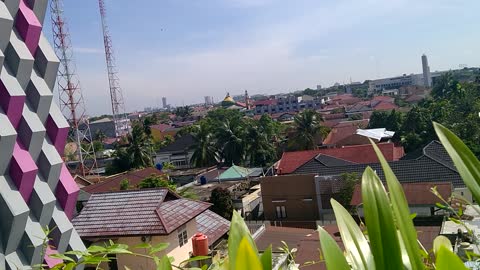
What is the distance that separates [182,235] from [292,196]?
620 centimetres

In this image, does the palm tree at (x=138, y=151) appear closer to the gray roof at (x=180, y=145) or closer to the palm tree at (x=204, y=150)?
the palm tree at (x=204, y=150)

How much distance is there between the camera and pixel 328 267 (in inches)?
17.8

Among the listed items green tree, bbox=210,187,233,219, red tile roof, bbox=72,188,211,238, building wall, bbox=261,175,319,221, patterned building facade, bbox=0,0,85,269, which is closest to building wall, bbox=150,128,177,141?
green tree, bbox=210,187,233,219

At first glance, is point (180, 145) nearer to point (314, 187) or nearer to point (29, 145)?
point (314, 187)

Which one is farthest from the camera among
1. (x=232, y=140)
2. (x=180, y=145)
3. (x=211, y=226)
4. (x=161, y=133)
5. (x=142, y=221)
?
(x=161, y=133)

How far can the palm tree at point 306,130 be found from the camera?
69.7 feet

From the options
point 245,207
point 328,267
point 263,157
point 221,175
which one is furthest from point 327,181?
point 328,267

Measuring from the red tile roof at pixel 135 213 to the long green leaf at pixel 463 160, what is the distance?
253 inches

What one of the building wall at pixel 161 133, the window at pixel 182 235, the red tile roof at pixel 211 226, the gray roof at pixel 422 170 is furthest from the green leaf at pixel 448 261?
the building wall at pixel 161 133

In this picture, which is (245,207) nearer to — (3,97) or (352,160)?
(352,160)

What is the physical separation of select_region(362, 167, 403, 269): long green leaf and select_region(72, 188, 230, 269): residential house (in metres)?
6.11

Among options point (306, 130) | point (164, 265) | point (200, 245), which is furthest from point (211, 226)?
point (306, 130)

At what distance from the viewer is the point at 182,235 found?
7352mm

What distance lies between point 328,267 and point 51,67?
4180 mm
